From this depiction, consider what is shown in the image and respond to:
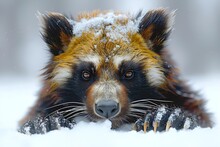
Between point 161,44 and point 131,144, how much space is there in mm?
1918

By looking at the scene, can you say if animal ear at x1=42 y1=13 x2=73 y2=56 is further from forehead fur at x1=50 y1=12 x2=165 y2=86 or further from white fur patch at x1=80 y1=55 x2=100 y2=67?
white fur patch at x1=80 y1=55 x2=100 y2=67

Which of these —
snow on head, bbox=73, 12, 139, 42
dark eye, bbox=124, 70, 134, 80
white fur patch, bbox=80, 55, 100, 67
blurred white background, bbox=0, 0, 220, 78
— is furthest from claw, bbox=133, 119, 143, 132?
blurred white background, bbox=0, 0, 220, 78

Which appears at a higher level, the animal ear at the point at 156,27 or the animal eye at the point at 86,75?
the animal ear at the point at 156,27

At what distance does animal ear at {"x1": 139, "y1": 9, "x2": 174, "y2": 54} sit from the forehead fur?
0.26 feet

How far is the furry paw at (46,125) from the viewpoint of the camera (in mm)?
4938

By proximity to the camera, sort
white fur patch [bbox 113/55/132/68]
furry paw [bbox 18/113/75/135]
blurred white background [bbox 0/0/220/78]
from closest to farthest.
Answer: furry paw [bbox 18/113/75/135] < white fur patch [bbox 113/55/132/68] < blurred white background [bbox 0/0/220/78]

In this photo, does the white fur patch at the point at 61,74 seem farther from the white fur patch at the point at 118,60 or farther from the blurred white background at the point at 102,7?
the blurred white background at the point at 102,7

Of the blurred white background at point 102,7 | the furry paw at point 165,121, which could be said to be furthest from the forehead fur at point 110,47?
the blurred white background at point 102,7

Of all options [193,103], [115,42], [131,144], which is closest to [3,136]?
[131,144]

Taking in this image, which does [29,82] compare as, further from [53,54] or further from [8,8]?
[53,54]

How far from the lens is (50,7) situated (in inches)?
924

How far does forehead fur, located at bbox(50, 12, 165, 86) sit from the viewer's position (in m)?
5.18

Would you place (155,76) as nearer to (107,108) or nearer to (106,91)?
(106,91)

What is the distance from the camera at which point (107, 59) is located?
16.9 feet
